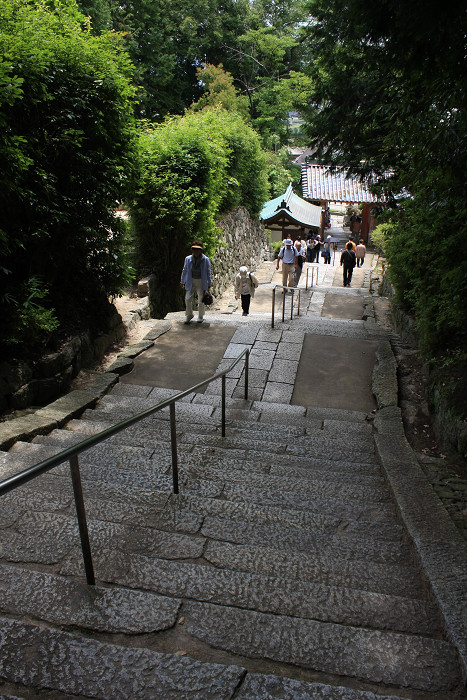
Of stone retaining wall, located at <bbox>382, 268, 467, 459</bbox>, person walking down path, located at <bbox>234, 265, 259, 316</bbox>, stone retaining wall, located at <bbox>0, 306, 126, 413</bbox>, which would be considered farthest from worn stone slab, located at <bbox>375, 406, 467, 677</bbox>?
person walking down path, located at <bbox>234, 265, 259, 316</bbox>

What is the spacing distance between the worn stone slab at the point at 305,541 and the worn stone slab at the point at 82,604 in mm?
681

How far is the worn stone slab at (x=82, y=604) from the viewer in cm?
182

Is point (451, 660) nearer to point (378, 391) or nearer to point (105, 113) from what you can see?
point (378, 391)

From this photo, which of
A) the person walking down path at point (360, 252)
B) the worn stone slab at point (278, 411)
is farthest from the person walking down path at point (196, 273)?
the person walking down path at point (360, 252)

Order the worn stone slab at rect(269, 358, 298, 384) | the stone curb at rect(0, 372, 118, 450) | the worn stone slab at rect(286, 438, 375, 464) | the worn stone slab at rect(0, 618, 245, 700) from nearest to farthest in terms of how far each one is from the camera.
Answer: the worn stone slab at rect(0, 618, 245, 700), the stone curb at rect(0, 372, 118, 450), the worn stone slab at rect(286, 438, 375, 464), the worn stone slab at rect(269, 358, 298, 384)

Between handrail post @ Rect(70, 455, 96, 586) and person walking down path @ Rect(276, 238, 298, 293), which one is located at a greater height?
person walking down path @ Rect(276, 238, 298, 293)

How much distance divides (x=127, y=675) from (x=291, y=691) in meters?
0.54

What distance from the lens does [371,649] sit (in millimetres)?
1777

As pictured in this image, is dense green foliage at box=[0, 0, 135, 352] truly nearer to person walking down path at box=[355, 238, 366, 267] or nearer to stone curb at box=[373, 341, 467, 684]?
stone curb at box=[373, 341, 467, 684]

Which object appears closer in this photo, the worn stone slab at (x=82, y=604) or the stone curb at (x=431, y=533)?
the worn stone slab at (x=82, y=604)

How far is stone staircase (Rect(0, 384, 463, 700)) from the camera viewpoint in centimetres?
157

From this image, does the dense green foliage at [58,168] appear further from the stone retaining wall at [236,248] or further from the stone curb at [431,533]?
the stone retaining wall at [236,248]

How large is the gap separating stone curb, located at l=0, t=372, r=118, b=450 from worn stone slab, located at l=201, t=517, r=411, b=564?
6.90 feet

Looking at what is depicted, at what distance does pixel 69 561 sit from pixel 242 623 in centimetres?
87
